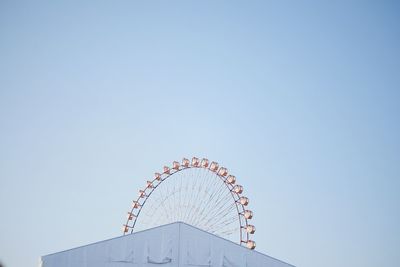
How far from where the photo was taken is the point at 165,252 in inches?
699

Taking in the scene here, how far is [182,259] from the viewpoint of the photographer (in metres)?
17.8

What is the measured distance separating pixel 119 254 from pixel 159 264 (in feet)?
7.06

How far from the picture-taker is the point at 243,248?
18.1m

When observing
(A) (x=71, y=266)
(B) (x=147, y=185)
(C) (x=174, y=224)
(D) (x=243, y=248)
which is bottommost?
(A) (x=71, y=266)

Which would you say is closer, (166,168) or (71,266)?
(71,266)

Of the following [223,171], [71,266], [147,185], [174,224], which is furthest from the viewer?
[147,185]

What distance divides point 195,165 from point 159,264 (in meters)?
11.4

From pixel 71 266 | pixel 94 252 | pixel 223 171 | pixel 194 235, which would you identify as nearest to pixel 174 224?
pixel 194 235

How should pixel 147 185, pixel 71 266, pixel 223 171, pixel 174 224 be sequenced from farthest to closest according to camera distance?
1. pixel 147 185
2. pixel 223 171
3. pixel 174 224
4. pixel 71 266

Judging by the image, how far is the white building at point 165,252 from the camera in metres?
17.3

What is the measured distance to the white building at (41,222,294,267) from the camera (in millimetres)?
17344

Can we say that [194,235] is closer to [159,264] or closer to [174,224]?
[174,224]

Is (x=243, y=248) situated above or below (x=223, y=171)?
below

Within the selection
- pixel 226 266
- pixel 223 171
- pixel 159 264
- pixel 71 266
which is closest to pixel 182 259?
pixel 159 264
